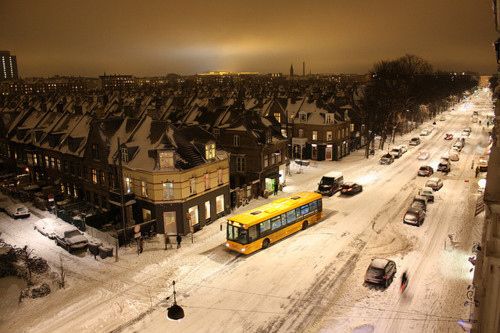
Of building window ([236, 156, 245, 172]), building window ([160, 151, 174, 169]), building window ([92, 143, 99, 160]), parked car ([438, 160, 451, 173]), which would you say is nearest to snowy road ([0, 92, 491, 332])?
building window ([160, 151, 174, 169])

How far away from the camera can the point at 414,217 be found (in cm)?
3394

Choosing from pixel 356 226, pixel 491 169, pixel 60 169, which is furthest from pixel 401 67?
pixel 491 169

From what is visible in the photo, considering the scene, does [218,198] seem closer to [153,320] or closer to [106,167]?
[106,167]

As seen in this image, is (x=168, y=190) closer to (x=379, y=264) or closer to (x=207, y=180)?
(x=207, y=180)

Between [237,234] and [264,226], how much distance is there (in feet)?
7.20

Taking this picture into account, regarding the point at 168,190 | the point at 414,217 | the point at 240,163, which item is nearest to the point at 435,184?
the point at 414,217

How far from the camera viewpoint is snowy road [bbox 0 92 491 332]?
68.7 feet

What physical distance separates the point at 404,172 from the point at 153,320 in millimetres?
43568


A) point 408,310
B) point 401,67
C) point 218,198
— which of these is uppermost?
point 401,67

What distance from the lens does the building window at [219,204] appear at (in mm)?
37531

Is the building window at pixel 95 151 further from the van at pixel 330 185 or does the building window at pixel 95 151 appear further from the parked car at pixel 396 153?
the parked car at pixel 396 153

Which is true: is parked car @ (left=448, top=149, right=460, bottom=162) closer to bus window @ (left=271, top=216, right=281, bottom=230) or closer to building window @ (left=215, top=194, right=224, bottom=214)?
building window @ (left=215, top=194, right=224, bottom=214)

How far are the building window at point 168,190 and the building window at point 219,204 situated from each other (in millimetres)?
5507

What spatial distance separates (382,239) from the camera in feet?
103
